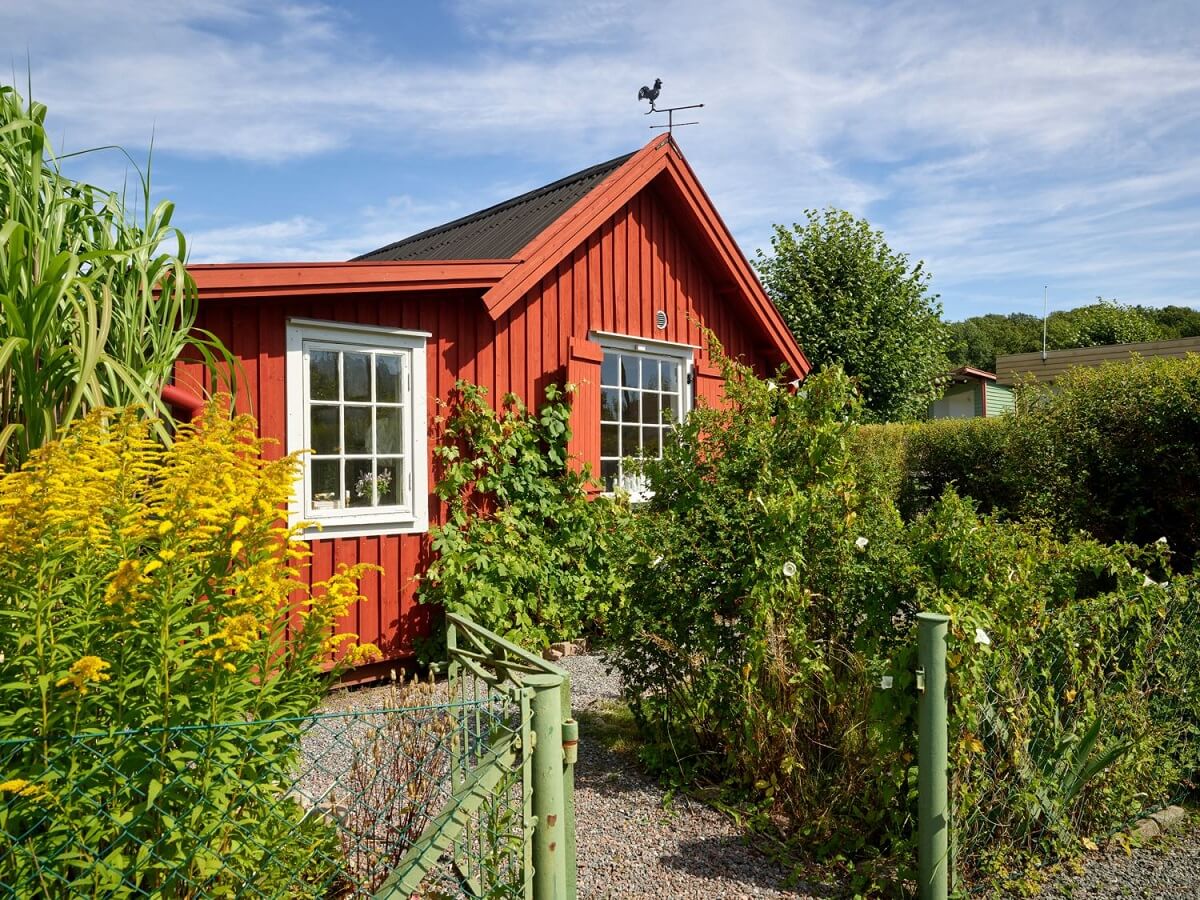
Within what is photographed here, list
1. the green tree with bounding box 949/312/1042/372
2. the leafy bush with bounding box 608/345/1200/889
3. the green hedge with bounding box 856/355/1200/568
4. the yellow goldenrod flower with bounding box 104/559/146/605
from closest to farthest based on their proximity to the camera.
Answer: the yellow goldenrod flower with bounding box 104/559/146/605
the leafy bush with bounding box 608/345/1200/889
the green hedge with bounding box 856/355/1200/568
the green tree with bounding box 949/312/1042/372

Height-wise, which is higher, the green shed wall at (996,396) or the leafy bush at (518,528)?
the green shed wall at (996,396)

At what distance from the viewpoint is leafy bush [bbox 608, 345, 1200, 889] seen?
10.5 ft

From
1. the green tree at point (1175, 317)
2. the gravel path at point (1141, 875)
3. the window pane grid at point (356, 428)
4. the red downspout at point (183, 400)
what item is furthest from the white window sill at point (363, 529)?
the green tree at point (1175, 317)

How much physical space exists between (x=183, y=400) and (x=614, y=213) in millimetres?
4375

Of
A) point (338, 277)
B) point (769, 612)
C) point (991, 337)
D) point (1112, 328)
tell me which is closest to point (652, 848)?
point (769, 612)

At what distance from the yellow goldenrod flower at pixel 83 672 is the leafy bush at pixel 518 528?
3950 millimetres

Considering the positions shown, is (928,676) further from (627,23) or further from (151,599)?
(627,23)

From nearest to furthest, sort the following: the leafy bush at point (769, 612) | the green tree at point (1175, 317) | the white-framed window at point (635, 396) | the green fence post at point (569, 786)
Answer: the green fence post at point (569, 786), the leafy bush at point (769, 612), the white-framed window at point (635, 396), the green tree at point (1175, 317)

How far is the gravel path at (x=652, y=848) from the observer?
10.5ft

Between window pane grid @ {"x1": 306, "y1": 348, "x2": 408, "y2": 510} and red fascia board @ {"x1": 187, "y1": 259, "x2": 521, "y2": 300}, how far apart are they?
1.63 feet

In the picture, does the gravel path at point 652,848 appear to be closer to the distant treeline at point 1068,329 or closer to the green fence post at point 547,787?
the green fence post at point 547,787

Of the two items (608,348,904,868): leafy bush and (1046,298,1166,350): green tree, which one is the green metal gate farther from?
(1046,298,1166,350): green tree

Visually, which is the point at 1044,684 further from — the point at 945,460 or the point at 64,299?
the point at 945,460

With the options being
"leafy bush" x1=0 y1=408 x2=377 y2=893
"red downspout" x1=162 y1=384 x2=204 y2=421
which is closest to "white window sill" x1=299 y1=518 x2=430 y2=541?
"red downspout" x1=162 y1=384 x2=204 y2=421
